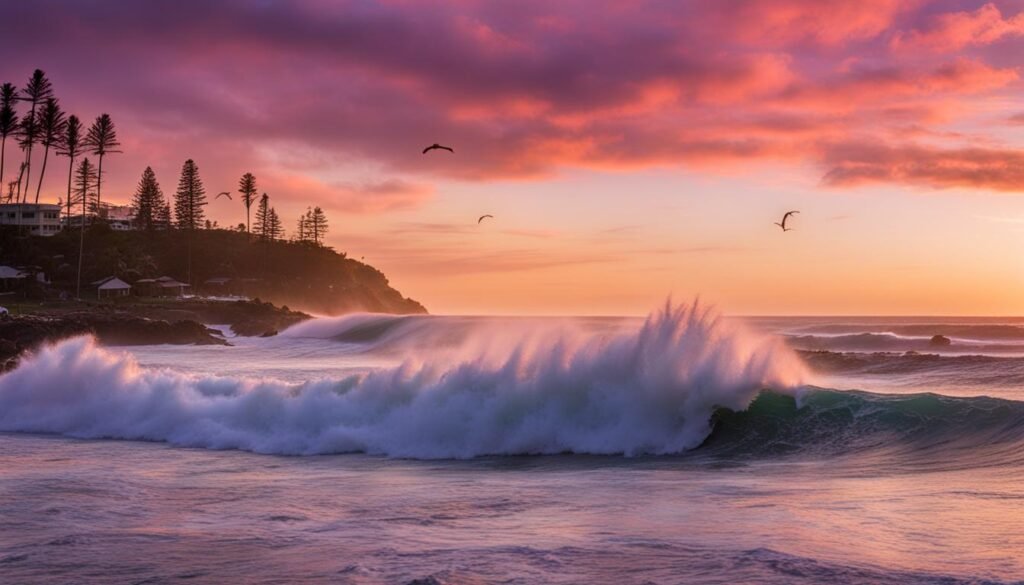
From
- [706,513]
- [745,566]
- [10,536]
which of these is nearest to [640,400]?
[706,513]

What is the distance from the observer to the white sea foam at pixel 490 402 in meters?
17.8

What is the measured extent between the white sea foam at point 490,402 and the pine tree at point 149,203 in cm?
11425

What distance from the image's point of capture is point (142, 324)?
55906mm

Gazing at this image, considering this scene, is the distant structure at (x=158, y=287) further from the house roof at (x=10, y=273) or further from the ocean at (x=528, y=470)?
the ocean at (x=528, y=470)

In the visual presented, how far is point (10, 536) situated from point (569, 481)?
296 inches

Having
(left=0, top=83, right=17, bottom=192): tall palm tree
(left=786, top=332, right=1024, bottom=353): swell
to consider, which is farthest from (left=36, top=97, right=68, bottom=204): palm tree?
(left=786, top=332, right=1024, bottom=353): swell

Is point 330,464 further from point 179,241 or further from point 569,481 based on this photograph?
point 179,241

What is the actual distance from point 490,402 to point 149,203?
12544 centimetres

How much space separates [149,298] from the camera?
302 ft

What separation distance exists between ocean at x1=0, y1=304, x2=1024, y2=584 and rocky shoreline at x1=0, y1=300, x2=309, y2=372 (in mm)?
14717

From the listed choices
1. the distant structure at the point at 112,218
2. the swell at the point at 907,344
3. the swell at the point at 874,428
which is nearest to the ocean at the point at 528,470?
the swell at the point at 874,428

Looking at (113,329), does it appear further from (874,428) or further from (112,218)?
(112,218)

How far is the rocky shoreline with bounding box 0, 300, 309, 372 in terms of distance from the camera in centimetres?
4536

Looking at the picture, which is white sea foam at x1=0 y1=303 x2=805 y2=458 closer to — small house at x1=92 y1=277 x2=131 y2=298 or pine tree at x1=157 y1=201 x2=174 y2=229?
small house at x1=92 y1=277 x2=131 y2=298
